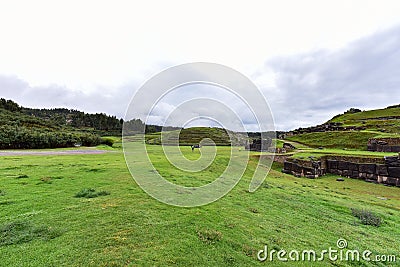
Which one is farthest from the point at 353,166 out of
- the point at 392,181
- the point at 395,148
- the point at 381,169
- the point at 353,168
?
the point at 395,148

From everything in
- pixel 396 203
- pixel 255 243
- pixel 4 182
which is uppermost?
pixel 4 182

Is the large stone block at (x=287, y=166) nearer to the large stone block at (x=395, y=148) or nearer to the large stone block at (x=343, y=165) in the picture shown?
the large stone block at (x=343, y=165)

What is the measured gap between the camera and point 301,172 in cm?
2222

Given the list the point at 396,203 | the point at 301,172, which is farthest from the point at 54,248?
the point at 301,172

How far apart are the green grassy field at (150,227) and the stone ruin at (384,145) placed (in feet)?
71.7

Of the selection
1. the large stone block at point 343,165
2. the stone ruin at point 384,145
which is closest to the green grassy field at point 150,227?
the large stone block at point 343,165

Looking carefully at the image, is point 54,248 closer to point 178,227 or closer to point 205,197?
point 178,227

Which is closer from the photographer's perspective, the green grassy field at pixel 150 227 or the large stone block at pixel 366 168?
the green grassy field at pixel 150 227

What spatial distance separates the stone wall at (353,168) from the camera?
1875 cm

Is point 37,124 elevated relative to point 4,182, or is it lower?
elevated

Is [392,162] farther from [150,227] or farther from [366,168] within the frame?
[150,227]

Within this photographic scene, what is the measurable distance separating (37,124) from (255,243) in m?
70.6

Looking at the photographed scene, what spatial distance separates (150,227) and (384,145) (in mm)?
34902

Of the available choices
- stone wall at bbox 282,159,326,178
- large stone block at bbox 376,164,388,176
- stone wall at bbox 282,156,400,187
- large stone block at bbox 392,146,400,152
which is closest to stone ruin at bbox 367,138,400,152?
large stone block at bbox 392,146,400,152
